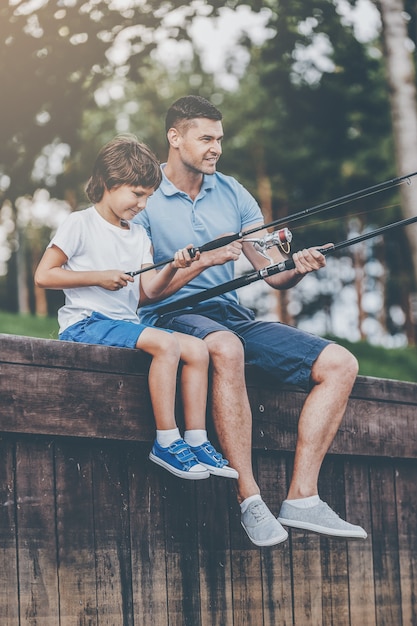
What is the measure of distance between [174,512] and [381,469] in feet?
4.38

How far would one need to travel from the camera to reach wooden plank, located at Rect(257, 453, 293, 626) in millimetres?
4137

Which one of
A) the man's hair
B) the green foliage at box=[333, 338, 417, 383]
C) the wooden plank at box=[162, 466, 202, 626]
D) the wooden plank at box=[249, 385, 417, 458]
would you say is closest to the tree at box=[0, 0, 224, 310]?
the green foliage at box=[333, 338, 417, 383]

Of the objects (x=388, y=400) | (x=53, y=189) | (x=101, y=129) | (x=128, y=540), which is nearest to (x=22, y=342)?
(x=128, y=540)

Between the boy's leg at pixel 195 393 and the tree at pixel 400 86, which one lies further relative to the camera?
the tree at pixel 400 86

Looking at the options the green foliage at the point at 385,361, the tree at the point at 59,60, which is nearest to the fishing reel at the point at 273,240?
the tree at the point at 59,60

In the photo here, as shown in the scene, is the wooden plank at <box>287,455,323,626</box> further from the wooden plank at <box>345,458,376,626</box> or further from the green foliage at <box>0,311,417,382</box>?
the green foliage at <box>0,311,417,382</box>

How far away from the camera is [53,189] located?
12758 mm

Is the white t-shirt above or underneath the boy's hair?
underneath

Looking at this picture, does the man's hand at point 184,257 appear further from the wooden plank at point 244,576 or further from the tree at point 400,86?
the tree at point 400,86

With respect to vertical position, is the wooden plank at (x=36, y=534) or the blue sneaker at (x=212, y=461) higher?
the blue sneaker at (x=212, y=461)

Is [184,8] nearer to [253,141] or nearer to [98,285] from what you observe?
[98,285]

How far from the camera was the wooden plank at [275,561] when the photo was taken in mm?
4137

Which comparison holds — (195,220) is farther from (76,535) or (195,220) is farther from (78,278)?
(76,535)

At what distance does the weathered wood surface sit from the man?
18 cm
